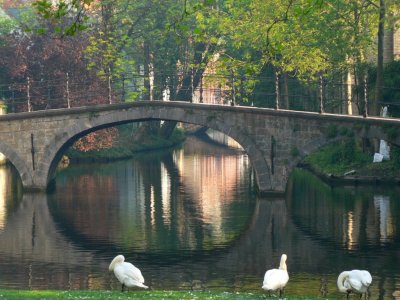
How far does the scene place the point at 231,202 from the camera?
47344 millimetres

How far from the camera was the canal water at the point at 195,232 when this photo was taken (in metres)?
31.4

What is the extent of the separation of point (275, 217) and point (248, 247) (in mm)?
6095

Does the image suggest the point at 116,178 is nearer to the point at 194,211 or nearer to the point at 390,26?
the point at 194,211

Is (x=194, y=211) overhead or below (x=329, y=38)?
below

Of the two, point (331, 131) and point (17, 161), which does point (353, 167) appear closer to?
point (331, 131)

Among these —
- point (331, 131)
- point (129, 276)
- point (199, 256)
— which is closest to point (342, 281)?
point (129, 276)

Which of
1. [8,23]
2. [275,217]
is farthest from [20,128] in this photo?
[8,23]

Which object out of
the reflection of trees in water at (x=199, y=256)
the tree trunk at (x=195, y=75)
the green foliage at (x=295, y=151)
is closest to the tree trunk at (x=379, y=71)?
the green foliage at (x=295, y=151)

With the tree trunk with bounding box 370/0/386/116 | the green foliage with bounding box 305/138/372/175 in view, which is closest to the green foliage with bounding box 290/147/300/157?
the tree trunk with bounding box 370/0/386/116

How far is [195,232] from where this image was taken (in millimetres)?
39375

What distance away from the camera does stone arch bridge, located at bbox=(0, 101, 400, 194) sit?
4503 centimetres

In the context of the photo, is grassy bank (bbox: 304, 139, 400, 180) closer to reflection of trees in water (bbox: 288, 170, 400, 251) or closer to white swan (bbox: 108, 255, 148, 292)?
reflection of trees in water (bbox: 288, 170, 400, 251)

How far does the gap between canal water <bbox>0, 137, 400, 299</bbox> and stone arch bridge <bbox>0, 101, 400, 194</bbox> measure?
1340mm

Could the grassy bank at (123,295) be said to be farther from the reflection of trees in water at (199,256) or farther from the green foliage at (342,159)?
the green foliage at (342,159)
